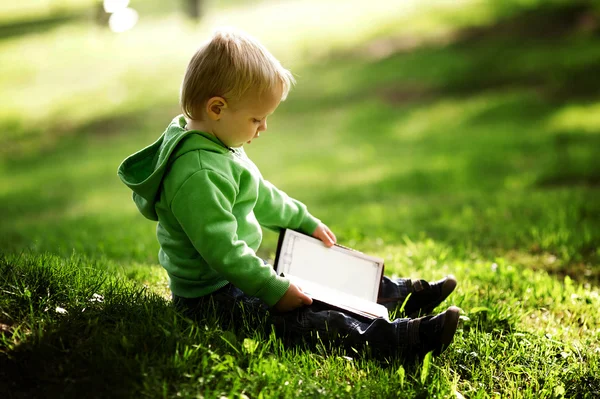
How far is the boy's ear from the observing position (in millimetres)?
2979

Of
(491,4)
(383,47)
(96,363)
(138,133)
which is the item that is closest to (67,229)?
(96,363)

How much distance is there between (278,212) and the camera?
362 cm

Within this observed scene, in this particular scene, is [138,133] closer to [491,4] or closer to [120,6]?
[491,4]

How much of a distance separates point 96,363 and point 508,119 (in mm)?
11000

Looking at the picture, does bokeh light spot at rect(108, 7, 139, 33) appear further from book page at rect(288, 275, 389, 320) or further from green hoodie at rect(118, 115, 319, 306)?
book page at rect(288, 275, 389, 320)

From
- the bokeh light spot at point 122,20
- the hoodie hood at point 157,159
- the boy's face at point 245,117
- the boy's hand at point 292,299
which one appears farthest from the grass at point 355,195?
the bokeh light spot at point 122,20

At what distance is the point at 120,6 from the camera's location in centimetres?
2583

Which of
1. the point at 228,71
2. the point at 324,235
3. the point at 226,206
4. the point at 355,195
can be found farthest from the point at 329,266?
the point at 355,195

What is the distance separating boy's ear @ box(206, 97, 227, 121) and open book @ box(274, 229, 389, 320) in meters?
0.86

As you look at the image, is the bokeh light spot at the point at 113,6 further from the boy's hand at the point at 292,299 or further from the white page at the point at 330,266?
the boy's hand at the point at 292,299

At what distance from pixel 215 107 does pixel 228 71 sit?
0.21 meters

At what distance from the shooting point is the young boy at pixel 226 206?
2896mm

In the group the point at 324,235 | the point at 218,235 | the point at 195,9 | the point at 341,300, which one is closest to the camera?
the point at 218,235

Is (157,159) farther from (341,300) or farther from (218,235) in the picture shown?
(341,300)
